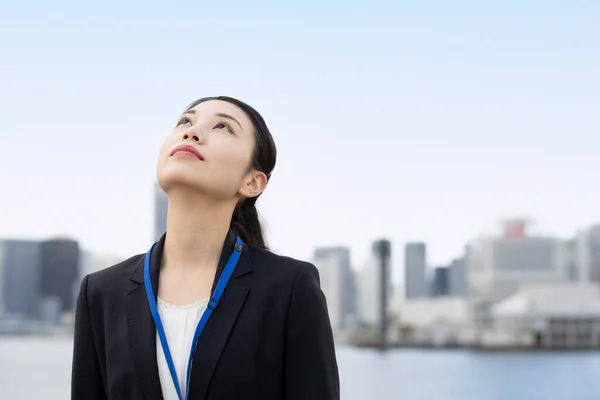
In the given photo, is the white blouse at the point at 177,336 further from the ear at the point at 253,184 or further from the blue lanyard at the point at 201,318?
the ear at the point at 253,184

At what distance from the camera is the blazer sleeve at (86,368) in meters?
2.61

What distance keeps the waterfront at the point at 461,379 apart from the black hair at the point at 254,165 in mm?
49310

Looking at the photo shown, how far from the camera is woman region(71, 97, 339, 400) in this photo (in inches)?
95.1

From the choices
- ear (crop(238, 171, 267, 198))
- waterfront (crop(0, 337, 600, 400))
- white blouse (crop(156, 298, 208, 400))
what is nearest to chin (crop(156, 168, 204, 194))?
ear (crop(238, 171, 267, 198))

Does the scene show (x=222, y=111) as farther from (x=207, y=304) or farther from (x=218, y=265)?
(x=207, y=304)

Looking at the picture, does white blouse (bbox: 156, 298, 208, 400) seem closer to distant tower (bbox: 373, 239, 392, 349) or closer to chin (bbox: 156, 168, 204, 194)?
chin (bbox: 156, 168, 204, 194)

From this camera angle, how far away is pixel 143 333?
8.07ft

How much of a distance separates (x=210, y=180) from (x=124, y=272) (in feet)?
1.25

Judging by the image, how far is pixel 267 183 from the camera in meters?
2.73

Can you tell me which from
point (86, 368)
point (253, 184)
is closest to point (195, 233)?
point (253, 184)

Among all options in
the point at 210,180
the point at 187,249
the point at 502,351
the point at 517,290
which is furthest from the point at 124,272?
the point at 517,290

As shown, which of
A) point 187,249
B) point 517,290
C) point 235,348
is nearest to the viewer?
point 235,348

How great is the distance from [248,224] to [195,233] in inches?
11.3

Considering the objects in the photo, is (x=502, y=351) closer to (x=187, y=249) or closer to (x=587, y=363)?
(x=587, y=363)
